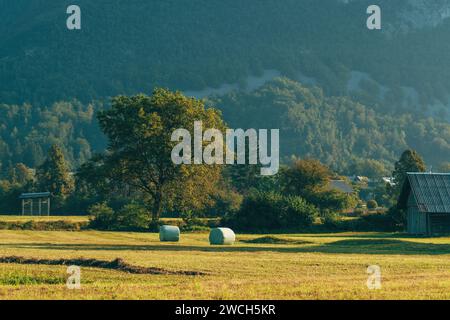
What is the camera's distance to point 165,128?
93.7m

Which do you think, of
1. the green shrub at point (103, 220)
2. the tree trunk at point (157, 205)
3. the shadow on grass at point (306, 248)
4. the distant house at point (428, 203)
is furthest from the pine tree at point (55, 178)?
the shadow on grass at point (306, 248)

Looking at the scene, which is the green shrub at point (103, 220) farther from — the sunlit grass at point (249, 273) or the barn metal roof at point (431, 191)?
the sunlit grass at point (249, 273)

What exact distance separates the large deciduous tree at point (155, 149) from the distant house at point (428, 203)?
75.1ft

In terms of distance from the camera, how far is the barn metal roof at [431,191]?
7919 cm

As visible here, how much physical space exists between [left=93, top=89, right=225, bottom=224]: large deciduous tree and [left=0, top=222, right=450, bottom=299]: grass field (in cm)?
3272

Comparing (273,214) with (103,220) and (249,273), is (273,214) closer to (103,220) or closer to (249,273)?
(103,220)

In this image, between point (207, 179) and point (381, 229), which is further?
point (207, 179)

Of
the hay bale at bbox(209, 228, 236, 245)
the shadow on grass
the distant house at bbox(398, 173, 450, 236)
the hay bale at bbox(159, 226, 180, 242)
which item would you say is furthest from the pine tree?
the shadow on grass

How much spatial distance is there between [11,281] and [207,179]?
208 ft

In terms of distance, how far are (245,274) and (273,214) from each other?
176 feet

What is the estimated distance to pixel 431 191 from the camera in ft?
265

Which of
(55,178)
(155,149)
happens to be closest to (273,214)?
(155,149)
